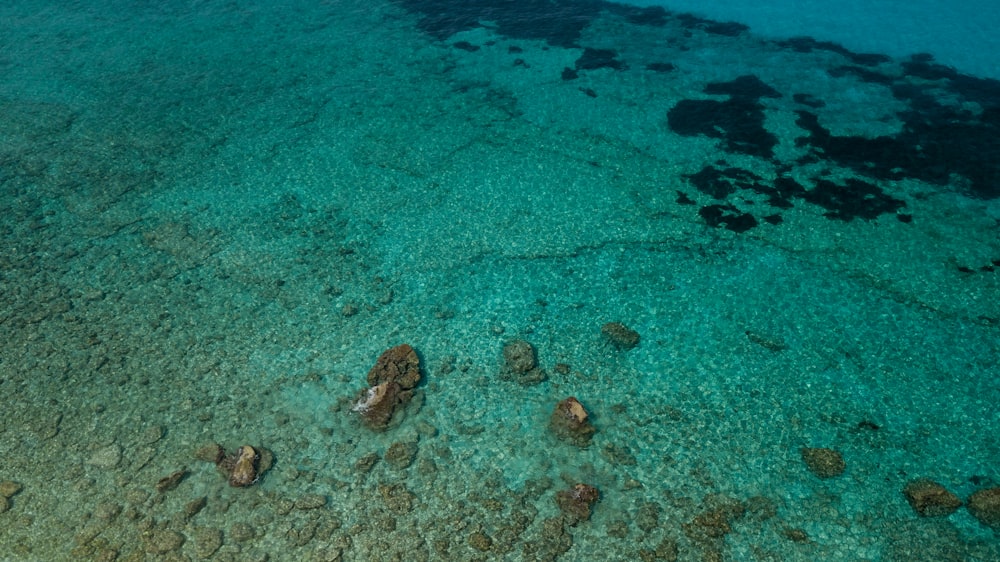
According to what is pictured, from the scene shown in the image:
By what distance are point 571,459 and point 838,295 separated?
182 inches

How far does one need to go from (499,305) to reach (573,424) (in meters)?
2.28

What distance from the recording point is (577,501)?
6477 mm

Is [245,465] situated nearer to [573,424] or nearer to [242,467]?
[242,467]

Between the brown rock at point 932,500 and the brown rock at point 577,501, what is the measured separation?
311 cm

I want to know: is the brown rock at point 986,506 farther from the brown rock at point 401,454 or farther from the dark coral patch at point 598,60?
the dark coral patch at point 598,60

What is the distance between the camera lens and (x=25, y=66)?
14.6 m

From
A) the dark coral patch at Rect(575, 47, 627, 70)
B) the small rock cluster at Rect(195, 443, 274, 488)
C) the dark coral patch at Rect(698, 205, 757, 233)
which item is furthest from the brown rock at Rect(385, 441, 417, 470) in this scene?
the dark coral patch at Rect(575, 47, 627, 70)

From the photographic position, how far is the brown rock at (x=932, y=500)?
650 centimetres

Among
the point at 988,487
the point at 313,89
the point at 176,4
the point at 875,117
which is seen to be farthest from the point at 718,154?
the point at 176,4

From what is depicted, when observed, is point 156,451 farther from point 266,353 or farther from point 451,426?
point 451,426

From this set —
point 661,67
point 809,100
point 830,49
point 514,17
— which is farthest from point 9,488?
point 830,49

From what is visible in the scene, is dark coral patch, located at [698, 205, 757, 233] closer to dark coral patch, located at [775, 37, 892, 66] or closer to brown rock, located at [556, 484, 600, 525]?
brown rock, located at [556, 484, 600, 525]

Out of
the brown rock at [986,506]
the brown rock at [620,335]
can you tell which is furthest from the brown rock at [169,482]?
the brown rock at [986,506]

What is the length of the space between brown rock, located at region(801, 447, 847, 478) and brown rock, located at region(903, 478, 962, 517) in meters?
0.62
